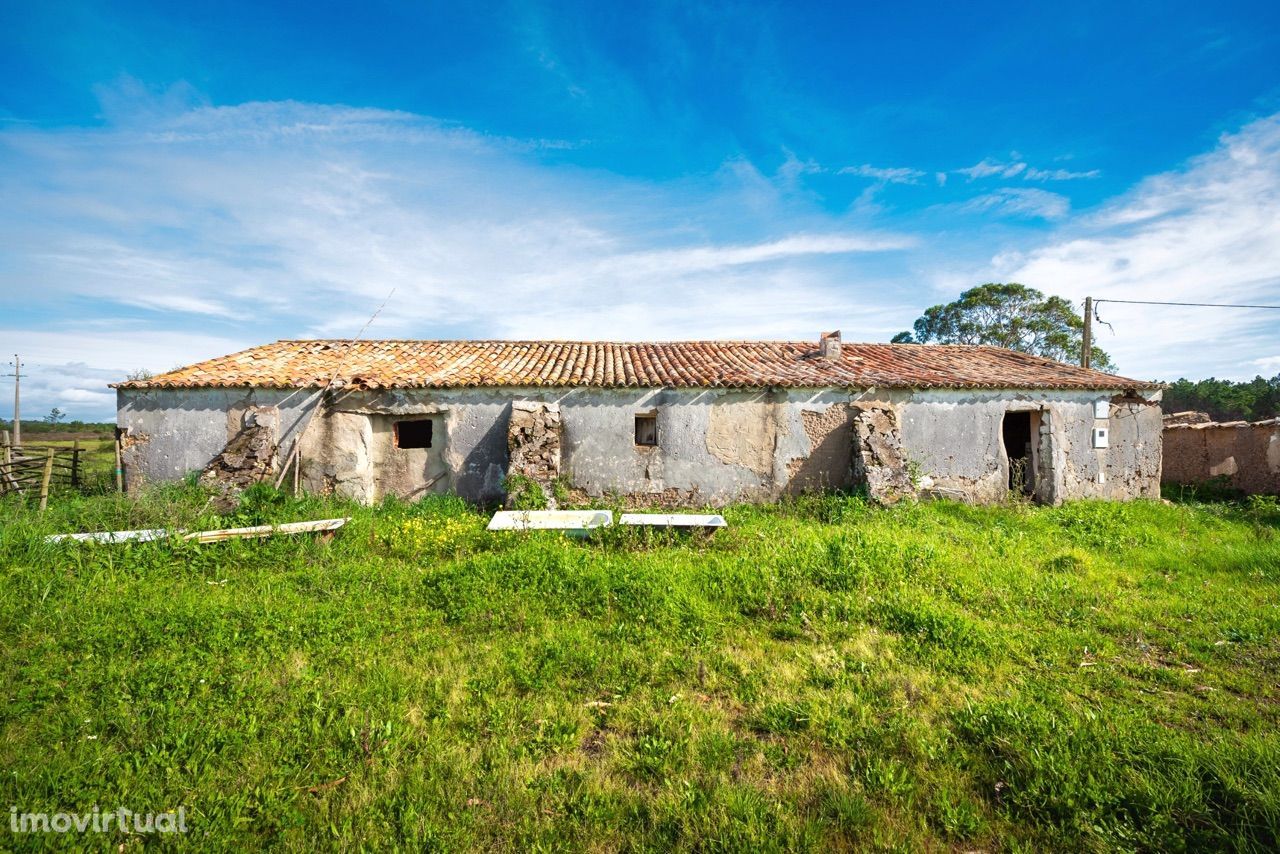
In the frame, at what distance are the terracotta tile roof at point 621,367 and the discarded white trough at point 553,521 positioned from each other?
102 inches

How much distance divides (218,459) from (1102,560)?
45.3ft

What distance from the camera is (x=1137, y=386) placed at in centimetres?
1091

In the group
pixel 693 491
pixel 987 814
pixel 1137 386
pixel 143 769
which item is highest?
pixel 1137 386

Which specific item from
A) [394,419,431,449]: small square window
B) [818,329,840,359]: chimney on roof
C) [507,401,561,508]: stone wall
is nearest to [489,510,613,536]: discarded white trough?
[507,401,561,508]: stone wall

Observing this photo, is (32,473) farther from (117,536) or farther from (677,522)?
(677,522)

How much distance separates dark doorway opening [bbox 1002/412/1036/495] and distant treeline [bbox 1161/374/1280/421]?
61.7 feet

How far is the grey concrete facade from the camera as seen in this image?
9.21 metres

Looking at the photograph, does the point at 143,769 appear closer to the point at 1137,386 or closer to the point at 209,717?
the point at 209,717

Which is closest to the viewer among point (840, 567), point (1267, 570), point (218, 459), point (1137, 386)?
point (840, 567)

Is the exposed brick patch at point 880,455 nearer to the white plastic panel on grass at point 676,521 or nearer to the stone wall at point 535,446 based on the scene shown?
the white plastic panel on grass at point 676,521

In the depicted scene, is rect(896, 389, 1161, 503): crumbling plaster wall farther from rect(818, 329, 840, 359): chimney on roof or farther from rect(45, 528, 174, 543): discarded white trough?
rect(45, 528, 174, 543): discarded white trough

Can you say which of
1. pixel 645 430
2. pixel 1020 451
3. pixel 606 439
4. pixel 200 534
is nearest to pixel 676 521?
pixel 606 439

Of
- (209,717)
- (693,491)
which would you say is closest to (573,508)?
(693,491)

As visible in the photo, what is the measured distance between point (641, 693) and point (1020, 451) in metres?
12.2
